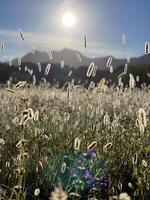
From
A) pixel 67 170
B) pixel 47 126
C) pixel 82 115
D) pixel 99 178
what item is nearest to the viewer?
pixel 99 178

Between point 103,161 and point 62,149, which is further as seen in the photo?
point 62,149

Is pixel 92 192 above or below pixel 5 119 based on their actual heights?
below

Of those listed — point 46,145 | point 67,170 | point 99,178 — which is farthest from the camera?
point 46,145

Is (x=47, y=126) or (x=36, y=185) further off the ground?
(x=47, y=126)

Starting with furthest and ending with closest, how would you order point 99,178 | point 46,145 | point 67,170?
point 46,145
point 67,170
point 99,178

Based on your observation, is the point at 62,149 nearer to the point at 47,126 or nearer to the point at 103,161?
the point at 103,161

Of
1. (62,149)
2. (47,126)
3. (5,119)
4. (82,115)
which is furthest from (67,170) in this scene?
(5,119)

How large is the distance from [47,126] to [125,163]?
1870mm

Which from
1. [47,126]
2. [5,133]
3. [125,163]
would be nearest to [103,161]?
[125,163]

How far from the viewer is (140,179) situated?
4406 mm

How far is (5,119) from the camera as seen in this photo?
7.84 metres

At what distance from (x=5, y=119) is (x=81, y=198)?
139 inches

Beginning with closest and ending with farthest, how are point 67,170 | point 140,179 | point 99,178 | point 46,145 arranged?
point 140,179, point 99,178, point 67,170, point 46,145

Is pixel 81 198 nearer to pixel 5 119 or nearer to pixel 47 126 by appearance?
pixel 47 126
